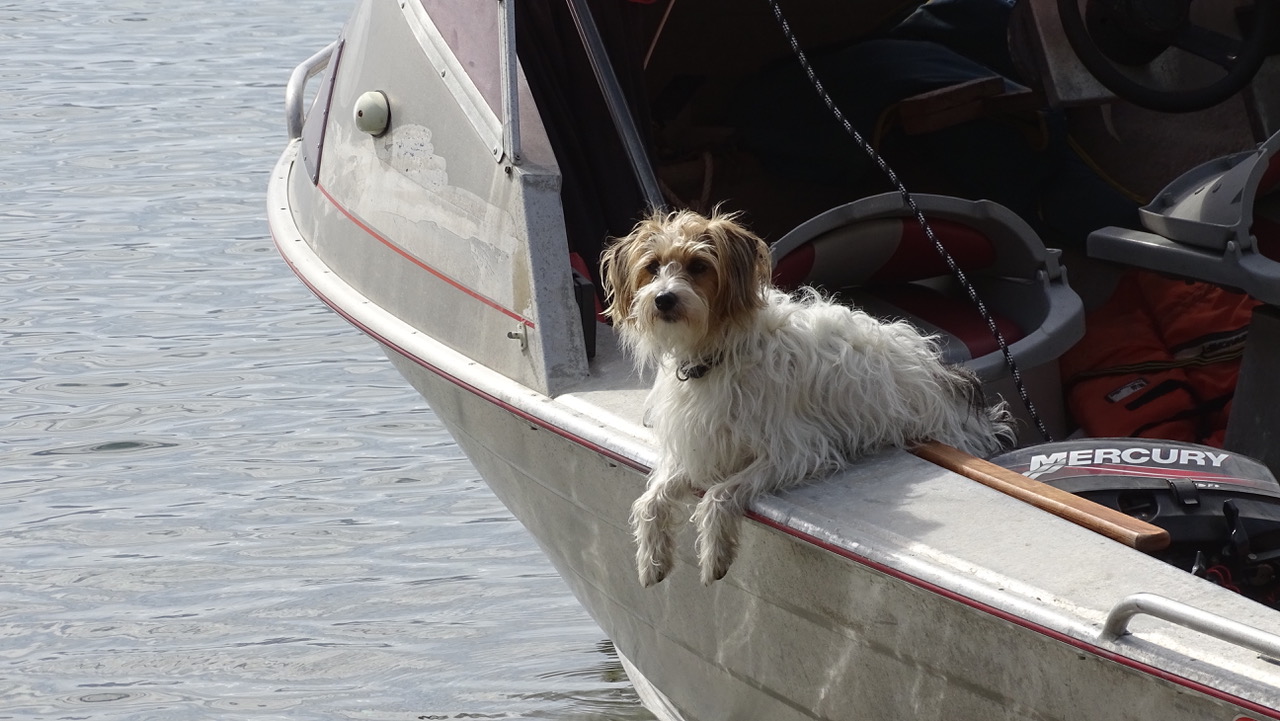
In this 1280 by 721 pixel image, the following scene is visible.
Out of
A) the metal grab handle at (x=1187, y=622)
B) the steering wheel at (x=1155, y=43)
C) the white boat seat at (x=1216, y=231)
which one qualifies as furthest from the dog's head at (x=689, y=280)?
the steering wheel at (x=1155, y=43)

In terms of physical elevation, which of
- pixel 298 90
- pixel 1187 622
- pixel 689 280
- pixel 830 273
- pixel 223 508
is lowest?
pixel 223 508

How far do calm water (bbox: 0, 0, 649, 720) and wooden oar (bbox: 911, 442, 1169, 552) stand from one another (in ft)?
6.55

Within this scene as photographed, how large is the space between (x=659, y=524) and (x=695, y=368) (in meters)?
0.29

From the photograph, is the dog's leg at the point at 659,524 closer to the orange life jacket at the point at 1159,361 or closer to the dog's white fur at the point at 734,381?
the dog's white fur at the point at 734,381

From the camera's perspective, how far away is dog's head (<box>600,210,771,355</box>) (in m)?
2.55

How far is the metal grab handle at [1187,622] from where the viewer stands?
1.95 m

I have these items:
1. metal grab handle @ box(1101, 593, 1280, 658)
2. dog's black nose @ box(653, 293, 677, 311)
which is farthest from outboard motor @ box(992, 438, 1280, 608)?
dog's black nose @ box(653, 293, 677, 311)

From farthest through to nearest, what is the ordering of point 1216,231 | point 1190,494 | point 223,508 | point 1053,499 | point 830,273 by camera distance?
point 223,508
point 830,273
point 1216,231
point 1190,494
point 1053,499

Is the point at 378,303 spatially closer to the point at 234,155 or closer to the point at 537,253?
the point at 537,253

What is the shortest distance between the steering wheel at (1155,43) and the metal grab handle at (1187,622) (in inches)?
90.0

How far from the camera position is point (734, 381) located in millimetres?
2668

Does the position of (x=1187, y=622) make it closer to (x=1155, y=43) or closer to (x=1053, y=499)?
(x=1053, y=499)

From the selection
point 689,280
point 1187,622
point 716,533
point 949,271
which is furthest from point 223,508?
point 1187,622

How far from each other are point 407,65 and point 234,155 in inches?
282
